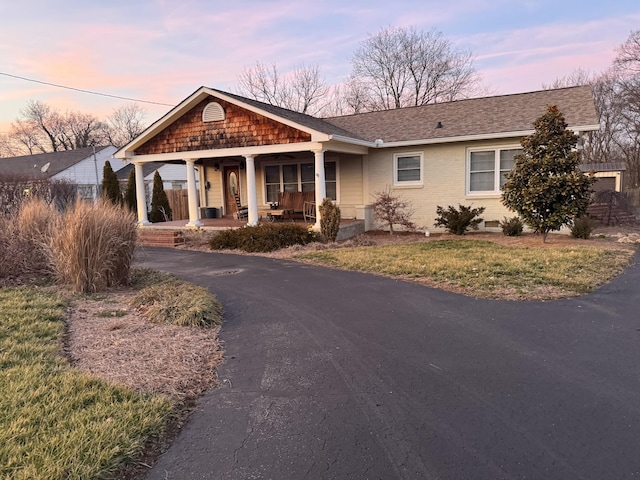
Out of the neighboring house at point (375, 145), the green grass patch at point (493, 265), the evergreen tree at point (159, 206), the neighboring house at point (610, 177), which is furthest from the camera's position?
the neighboring house at point (610, 177)

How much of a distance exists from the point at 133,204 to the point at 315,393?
19.6 meters

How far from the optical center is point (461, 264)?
8062mm

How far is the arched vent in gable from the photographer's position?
44.1ft

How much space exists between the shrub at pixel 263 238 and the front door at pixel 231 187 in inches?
231

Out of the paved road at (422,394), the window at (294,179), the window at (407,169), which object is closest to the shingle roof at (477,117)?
the window at (407,169)

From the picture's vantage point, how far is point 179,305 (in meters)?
5.51

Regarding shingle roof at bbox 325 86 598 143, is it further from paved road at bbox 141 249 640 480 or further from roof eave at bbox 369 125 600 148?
paved road at bbox 141 249 640 480

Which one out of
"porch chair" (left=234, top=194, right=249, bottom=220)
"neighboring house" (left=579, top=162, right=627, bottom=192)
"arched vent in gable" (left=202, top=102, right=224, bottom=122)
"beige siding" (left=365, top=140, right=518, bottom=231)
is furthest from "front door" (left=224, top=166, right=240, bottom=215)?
"neighboring house" (left=579, top=162, right=627, bottom=192)

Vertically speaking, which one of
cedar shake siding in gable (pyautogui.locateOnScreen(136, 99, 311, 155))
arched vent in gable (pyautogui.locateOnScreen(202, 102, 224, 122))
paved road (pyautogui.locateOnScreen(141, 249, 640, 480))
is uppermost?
arched vent in gable (pyautogui.locateOnScreen(202, 102, 224, 122))

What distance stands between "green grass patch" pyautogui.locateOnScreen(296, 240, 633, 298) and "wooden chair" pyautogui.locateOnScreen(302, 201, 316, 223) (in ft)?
13.2

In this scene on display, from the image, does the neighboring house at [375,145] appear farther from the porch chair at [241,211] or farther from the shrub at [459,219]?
the porch chair at [241,211]

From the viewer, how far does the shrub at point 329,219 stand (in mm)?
11695

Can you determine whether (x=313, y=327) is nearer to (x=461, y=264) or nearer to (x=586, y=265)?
(x=461, y=264)

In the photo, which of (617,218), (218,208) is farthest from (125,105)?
(617,218)
